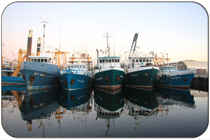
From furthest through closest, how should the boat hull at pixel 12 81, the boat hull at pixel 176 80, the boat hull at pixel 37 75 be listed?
the boat hull at pixel 12 81 → the boat hull at pixel 176 80 → the boat hull at pixel 37 75

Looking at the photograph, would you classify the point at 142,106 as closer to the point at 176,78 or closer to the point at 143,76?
the point at 143,76

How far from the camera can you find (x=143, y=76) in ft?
83.5

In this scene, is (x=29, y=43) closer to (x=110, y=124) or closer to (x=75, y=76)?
(x=75, y=76)

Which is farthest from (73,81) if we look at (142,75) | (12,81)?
(12,81)

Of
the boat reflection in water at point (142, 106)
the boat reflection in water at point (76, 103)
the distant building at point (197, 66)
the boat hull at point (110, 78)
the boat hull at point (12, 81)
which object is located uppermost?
the distant building at point (197, 66)

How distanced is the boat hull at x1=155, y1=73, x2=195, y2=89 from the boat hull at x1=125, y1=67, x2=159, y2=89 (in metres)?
4.67

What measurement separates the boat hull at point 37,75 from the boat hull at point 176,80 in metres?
21.0

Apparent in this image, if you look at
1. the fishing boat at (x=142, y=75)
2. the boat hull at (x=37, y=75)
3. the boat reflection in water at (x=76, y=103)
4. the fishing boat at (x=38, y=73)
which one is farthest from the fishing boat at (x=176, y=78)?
the boat hull at (x=37, y=75)

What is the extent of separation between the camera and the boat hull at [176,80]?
88.7 ft

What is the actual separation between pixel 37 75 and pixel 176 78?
23062mm

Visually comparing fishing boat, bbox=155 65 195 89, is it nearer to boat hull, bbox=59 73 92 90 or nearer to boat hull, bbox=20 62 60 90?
boat hull, bbox=59 73 92 90

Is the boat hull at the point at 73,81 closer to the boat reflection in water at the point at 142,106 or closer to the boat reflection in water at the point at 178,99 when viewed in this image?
the boat reflection in water at the point at 142,106

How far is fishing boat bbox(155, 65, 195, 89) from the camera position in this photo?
→ 26828mm

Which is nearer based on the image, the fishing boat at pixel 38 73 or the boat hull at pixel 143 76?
the fishing boat at pixel 38 73
